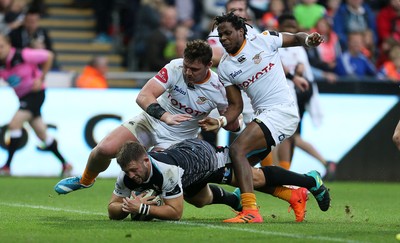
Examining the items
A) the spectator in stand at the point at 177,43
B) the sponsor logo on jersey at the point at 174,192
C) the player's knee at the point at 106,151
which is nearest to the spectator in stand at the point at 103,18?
the spectator in stand at the point at 177,43

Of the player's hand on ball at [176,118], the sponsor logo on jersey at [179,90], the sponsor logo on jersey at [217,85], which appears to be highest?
the sponsor logo on jersey at [217,85]

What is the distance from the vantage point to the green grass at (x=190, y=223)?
309 inches

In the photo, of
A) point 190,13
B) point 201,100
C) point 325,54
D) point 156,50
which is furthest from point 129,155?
point 190,13

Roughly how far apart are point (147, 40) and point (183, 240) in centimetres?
1129

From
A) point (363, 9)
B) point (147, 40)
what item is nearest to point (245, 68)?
point (147, 40)

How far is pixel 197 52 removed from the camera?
29.9ft

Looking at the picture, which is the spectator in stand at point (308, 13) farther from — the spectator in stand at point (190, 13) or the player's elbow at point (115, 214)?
the player's elbow at point (115, 214)

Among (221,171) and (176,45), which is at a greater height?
(221,171)

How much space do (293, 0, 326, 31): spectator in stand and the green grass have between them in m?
6.13

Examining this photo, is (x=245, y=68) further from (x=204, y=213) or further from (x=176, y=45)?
(x=176, y=45)

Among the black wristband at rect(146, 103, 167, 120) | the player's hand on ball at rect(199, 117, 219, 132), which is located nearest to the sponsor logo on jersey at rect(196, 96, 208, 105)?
the black wristband at rect(146, 103, 167, 120)

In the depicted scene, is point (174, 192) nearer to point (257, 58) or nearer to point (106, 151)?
point (106, 151)

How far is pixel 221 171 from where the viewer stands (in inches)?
369

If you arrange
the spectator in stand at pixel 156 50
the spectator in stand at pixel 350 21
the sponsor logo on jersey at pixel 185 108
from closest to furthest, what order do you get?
the sponsor logo on jersey at pixel 185 108 < the spectator in stand at pixel 156 50 < the spectator in stand at pixel 350 21
